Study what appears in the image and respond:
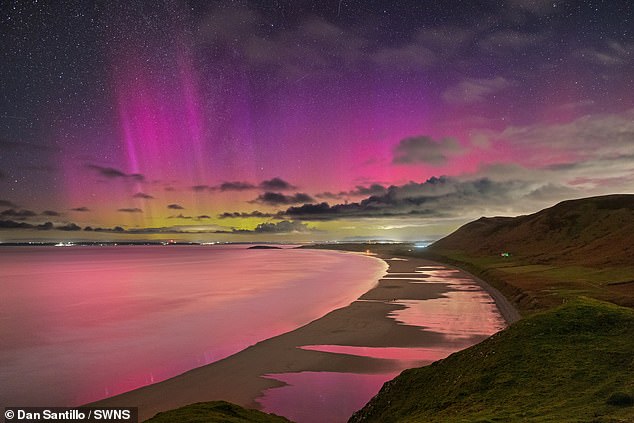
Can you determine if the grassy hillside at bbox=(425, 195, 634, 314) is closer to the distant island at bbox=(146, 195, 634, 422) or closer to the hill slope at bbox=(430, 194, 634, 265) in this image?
the hill slope at bbox=(430, 194, 634, 265)

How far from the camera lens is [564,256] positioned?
10331 centimetres

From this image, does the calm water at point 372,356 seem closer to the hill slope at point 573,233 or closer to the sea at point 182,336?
the sea at point 182,336

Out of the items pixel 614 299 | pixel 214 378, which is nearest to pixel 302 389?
pixel 214 378

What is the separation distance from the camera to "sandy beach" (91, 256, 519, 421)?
19.6 metres

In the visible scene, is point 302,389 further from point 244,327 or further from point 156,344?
point 244,327

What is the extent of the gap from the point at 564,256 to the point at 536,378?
346 ft

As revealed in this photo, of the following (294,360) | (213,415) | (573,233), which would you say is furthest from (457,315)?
(573,233)

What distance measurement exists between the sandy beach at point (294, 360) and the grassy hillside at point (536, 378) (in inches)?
294

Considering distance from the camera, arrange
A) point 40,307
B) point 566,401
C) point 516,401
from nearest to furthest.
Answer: point 566,401 < point 516,401 < point 40,307

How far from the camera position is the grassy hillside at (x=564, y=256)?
133 feet

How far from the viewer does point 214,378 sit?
2245cm

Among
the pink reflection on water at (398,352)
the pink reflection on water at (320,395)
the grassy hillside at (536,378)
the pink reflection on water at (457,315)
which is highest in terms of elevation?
the grassy hillside at (536,378)

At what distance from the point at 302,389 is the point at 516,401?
11.3 metres

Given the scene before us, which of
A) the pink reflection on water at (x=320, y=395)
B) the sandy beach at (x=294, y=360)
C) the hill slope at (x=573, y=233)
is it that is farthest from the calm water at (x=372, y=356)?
the hill slope at (x=573, y=233)
